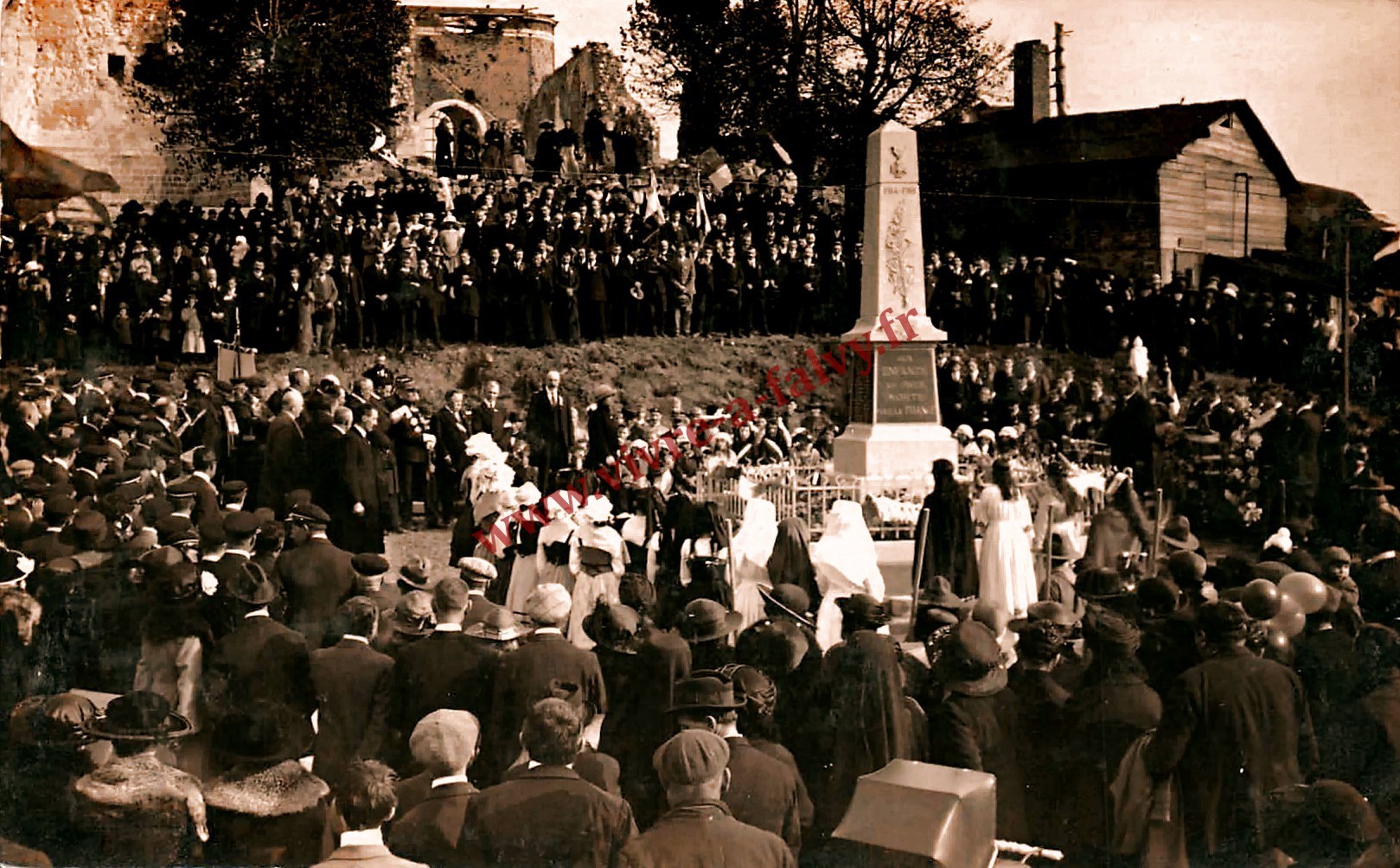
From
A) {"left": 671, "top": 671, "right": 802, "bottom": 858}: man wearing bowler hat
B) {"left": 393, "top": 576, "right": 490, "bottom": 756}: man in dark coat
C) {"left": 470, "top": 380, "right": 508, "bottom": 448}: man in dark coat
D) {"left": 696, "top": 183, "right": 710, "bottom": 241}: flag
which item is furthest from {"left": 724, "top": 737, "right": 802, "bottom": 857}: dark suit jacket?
{"left": 696, "top": 183, "right": 710, "bottom": 241}: flag

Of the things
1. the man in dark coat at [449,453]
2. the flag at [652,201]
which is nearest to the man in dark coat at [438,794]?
the man in dark coat at [449,453]

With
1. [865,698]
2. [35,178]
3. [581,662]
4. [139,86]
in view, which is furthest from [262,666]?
[139,86]

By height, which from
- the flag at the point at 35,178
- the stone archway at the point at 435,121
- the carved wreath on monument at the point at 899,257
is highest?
the stone archway at the point at 435,121

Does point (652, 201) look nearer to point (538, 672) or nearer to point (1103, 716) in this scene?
point (538, 672)

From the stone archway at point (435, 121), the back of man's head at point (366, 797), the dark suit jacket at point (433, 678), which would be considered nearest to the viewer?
the back of man's head at point (366, 797)

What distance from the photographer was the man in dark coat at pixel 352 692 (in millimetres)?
4762

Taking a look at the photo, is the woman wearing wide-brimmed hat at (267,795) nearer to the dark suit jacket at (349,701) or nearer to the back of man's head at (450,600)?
the dark suit jacket at (349,701)

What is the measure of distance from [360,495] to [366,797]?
4.03 m

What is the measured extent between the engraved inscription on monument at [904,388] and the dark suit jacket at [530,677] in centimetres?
468

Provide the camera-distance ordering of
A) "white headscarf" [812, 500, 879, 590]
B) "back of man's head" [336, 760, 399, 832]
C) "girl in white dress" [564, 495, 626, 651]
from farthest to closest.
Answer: "white headscarf" [812, 500, 879, 590] < "girl in white dress" [564, 495, 626, 651] < "back of man's head" [336, 760, 399, 832]

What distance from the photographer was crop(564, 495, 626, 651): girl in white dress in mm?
6566

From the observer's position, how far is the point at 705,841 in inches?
141

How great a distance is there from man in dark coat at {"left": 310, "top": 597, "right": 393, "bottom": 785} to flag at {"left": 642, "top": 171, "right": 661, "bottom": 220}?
452cm

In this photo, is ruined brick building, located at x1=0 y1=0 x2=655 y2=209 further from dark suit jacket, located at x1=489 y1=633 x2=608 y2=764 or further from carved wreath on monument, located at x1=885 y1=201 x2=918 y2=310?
dark suit jacket, located at x1=489 y1=633 x2=608 y2=764
